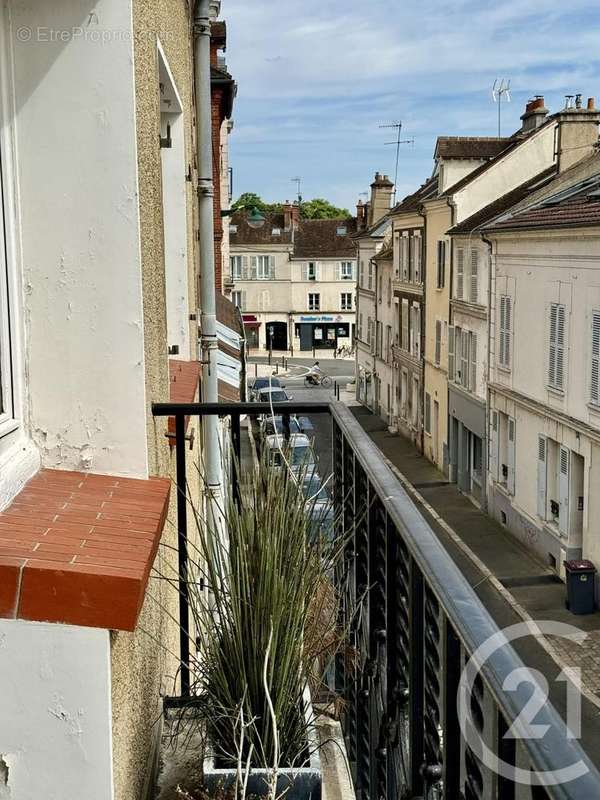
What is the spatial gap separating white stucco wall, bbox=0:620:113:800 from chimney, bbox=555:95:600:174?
920 inches

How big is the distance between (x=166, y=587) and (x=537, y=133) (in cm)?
2499

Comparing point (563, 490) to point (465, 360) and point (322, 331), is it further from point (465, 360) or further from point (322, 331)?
point (322, 331)

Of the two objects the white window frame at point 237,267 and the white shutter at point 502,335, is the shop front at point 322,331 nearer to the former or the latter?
the white window frame at point 237,267

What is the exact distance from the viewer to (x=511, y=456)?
2219 cm

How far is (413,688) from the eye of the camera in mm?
1823

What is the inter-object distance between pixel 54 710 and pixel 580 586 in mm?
16067

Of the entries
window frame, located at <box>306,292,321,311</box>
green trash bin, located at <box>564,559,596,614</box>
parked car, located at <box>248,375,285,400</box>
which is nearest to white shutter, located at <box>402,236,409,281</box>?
parked car, located at <box>248,375,285,400</box>

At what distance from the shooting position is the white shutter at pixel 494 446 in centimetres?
2329

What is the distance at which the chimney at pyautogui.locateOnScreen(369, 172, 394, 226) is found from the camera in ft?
151

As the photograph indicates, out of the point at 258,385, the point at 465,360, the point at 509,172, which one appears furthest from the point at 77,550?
the point at 258,385

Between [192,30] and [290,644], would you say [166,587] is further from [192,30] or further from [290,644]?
[192,30]

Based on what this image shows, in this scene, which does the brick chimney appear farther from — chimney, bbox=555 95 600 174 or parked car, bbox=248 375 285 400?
chimney, bbox=555 95 600 174

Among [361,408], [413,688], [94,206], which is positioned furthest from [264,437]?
[361,408]

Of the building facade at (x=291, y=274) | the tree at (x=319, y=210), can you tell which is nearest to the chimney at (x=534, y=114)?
the building facade at (x=291, y=274)
